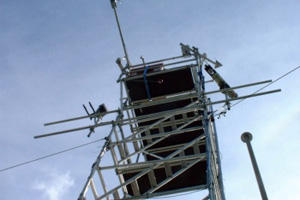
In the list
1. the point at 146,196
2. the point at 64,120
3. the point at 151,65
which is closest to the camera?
the point at 146,196

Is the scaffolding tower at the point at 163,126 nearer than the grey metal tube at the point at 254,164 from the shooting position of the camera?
No

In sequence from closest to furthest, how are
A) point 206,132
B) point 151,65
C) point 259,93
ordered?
point 206,132
point 259,93
point 151,65

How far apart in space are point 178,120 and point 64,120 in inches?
132

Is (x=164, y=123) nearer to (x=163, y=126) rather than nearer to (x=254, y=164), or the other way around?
(x=163, y=126)

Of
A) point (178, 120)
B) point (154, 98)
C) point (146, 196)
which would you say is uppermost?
point (154, 98)

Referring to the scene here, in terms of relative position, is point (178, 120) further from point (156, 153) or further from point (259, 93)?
point (259, 93)

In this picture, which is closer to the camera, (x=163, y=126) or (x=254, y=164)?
(x=254, y=164)

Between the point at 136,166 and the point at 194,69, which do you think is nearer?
the point at 136,166

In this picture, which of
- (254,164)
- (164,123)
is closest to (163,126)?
(164,123)

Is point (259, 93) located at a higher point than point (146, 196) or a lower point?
higher

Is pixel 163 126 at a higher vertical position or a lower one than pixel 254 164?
higher

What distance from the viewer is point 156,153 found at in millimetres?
11109

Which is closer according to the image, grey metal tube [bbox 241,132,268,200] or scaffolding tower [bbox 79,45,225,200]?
grey metal tube [bbox 241,132,268,200]

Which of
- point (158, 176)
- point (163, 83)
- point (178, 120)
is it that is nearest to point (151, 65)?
point (163, 83)
